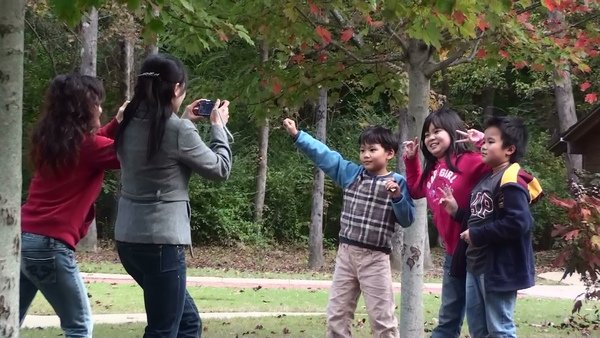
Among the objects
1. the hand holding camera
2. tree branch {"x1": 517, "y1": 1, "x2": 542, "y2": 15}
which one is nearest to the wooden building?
tree branch {"x1": 517, "y1": 1, "x2": 542, "y2": 15}

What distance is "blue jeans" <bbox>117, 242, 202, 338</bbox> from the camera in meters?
4.18

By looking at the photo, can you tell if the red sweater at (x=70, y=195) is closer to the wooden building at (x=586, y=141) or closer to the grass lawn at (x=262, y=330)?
the grass lawn at (x=262, y=330)

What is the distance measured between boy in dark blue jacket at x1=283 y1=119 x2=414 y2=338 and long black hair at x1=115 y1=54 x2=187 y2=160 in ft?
4.69

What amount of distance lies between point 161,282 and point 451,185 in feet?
6.84

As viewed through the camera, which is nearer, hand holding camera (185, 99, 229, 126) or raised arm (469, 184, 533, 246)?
hand holding camera (185, 99, 229, 126)

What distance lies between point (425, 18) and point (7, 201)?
3.22 m

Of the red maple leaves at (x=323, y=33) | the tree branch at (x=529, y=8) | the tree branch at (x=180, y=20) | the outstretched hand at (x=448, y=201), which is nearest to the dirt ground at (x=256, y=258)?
the red maple leaves at (x=323, y=33)

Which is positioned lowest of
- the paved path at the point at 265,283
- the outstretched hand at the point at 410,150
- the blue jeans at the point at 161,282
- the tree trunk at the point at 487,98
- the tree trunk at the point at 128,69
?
the paved path at the point at 265,283

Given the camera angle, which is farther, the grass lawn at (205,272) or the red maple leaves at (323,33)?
the grass lawn at (205,272)

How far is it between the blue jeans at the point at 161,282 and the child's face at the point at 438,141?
2.03 meters

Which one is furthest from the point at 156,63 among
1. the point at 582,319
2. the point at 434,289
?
the point at 434,289

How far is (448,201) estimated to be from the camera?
5.07 meters

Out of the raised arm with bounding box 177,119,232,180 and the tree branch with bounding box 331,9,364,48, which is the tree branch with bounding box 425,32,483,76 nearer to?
the tree branch with bounding box 331,9,364,48

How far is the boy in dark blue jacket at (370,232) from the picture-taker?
18.1ft
